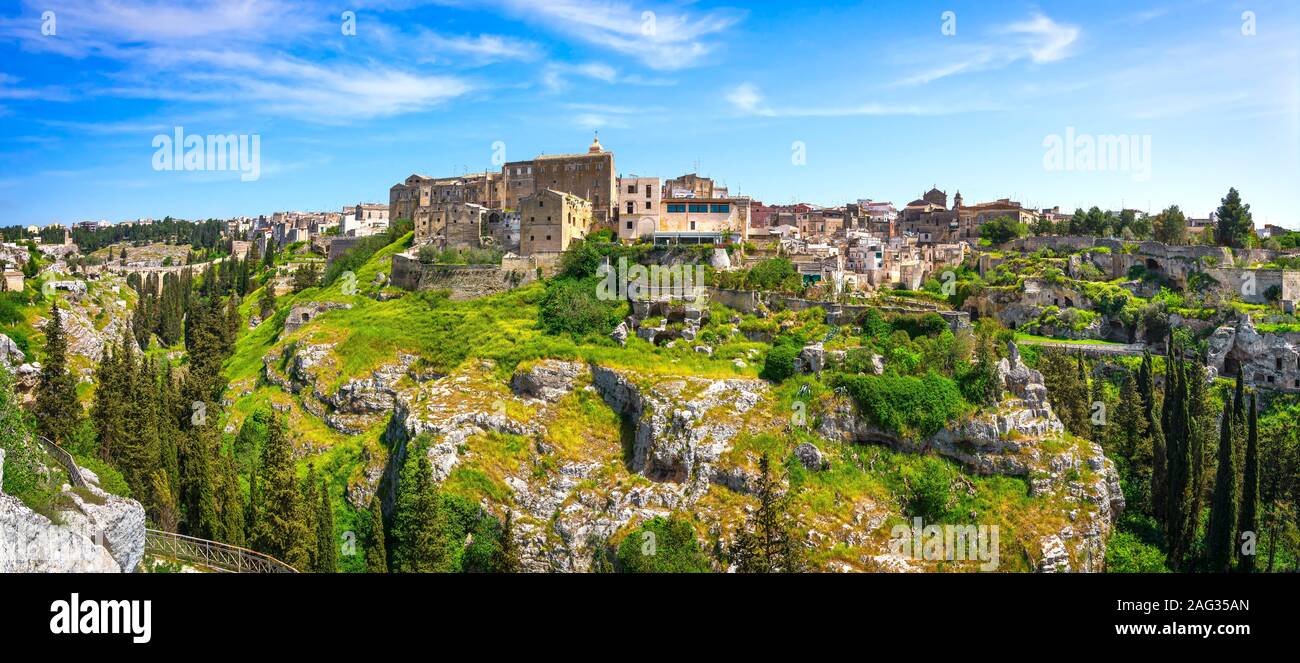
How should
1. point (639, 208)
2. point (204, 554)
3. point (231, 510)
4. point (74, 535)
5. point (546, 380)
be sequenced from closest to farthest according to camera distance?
point (74, 535) < point (204, 554) < point (231, 510) < point (546, 380) < point (639, 208)

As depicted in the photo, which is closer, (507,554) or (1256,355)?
(507,554)

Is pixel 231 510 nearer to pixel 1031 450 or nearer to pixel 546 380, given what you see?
pixel 546 380

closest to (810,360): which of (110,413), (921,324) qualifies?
(921,324)

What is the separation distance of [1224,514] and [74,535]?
30.5m

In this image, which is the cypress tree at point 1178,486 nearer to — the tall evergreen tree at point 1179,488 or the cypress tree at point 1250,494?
the tall evergreen tree at point 1179,488

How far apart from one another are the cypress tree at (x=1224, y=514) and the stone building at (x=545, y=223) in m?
31.8

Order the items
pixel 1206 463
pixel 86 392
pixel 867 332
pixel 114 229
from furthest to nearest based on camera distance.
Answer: pixel 114 229
pixel 86 392
pixel 867 332
pixel 1206 463

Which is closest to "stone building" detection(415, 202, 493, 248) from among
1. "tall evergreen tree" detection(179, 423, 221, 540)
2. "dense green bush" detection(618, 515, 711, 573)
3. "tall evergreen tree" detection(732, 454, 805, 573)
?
"tall evergreen tree" detection(179, 423, 221, 540)

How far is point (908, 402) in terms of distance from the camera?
30.8m

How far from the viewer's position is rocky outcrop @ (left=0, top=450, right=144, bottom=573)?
12430 mm

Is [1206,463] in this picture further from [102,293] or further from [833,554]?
[102,293]
